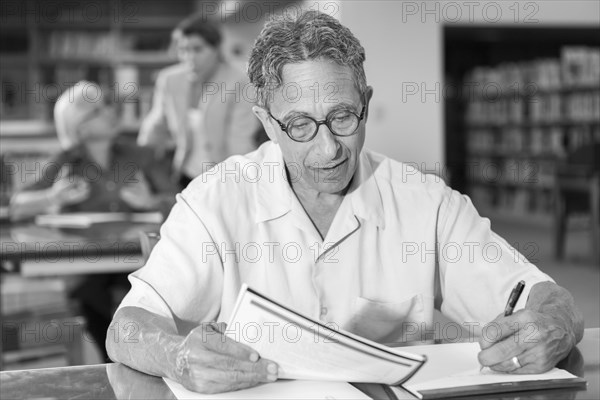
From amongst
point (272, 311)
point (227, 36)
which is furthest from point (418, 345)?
point (227, 36)

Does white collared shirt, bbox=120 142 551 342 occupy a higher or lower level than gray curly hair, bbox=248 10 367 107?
lower

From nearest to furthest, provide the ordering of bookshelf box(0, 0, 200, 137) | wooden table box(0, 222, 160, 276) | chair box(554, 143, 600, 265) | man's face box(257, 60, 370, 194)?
man's face box(257, 60, 370, 194), wooden table box(0, 222, 160, 276), chair box(554, 143, 600, 265), bookshelf box(0, 0, 200, 137)

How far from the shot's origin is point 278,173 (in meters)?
1.53

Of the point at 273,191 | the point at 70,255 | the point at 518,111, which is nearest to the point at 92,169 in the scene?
the point at 70,255

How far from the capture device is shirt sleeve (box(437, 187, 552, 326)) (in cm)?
149

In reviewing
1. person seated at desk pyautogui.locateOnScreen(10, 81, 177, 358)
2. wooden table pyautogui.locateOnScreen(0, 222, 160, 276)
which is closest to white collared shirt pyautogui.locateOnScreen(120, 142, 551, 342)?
wooden table pyautogui.locateOnScreen(0, 222, 160, 276)

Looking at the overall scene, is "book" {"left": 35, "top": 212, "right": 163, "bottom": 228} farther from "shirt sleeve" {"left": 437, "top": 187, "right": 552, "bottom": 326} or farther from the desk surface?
the desk surface

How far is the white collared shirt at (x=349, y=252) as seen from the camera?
1461mm

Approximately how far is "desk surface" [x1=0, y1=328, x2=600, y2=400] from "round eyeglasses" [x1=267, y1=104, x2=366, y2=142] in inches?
18.0

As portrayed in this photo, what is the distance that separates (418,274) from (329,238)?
176 mm

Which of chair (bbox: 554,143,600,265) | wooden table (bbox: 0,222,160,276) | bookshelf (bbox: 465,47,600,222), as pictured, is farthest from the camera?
bookshelf (bbox: 465,47,600,222)

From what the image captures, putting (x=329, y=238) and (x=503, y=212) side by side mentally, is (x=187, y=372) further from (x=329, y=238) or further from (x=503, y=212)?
(x=503, y=212)

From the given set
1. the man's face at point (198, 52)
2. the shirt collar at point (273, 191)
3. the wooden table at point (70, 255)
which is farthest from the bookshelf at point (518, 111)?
the shirt collar at point (273, 191)

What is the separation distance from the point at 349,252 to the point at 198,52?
3.27 m
